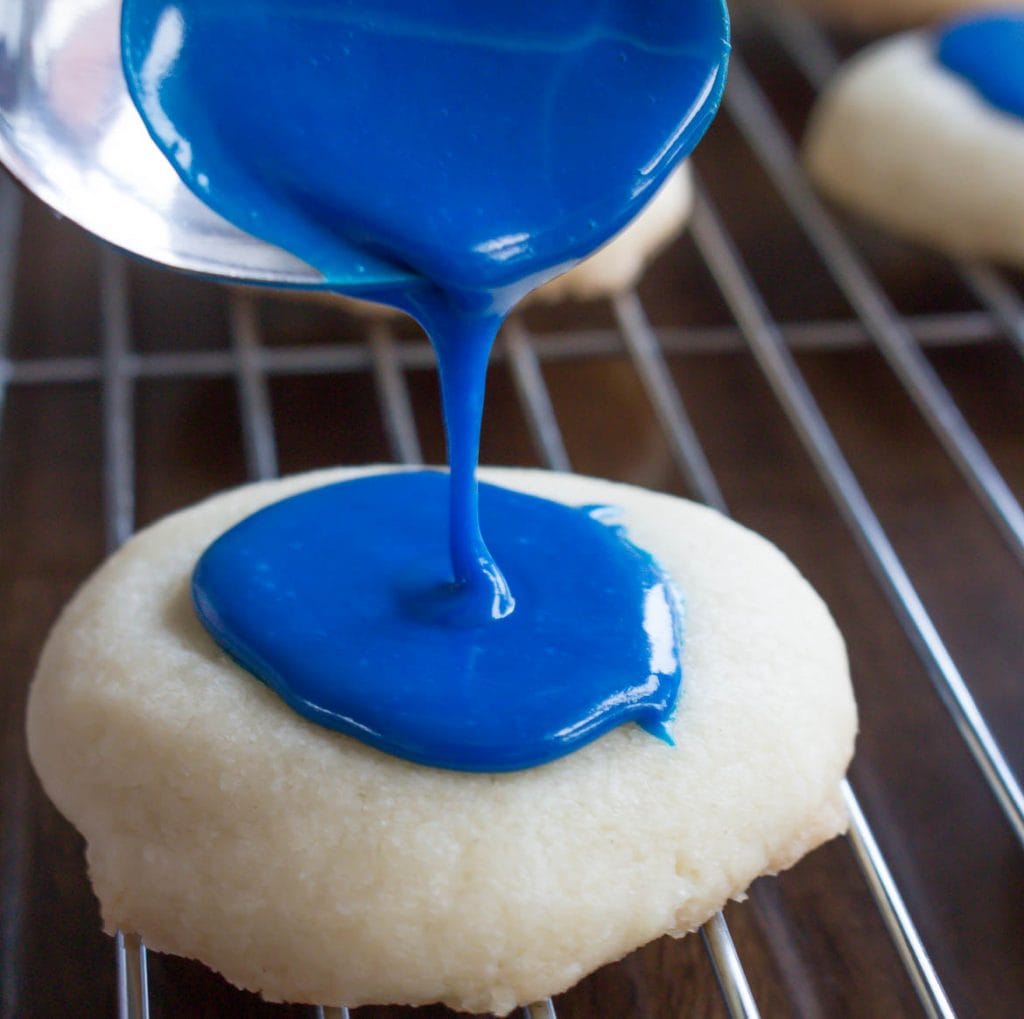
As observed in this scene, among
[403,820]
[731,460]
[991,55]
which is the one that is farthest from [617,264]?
[403,820]

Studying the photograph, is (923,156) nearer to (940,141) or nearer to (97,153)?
(940,141)

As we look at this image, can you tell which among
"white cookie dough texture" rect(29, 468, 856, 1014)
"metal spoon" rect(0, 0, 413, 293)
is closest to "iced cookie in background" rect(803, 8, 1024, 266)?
"white cookie dough texture" rect(29, 468, 856, 1014)

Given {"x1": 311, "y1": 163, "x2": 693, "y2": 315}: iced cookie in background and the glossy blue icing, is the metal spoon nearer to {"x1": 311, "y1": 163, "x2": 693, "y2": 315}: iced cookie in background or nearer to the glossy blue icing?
the glossy blue icing

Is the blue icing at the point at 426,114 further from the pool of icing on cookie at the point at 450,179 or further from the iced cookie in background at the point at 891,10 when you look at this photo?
the iced cookie in background at the point at 891,10

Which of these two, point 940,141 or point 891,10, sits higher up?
point 891,10

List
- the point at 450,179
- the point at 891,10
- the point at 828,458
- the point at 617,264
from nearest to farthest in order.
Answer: the point at 450,179
the point at 828,458
the point at 617,264
the point at 891,10

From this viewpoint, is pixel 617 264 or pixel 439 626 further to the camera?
pixel 617 264

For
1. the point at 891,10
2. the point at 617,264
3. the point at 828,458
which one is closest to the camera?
the point at 828,458

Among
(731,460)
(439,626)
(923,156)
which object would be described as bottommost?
(439,626)
